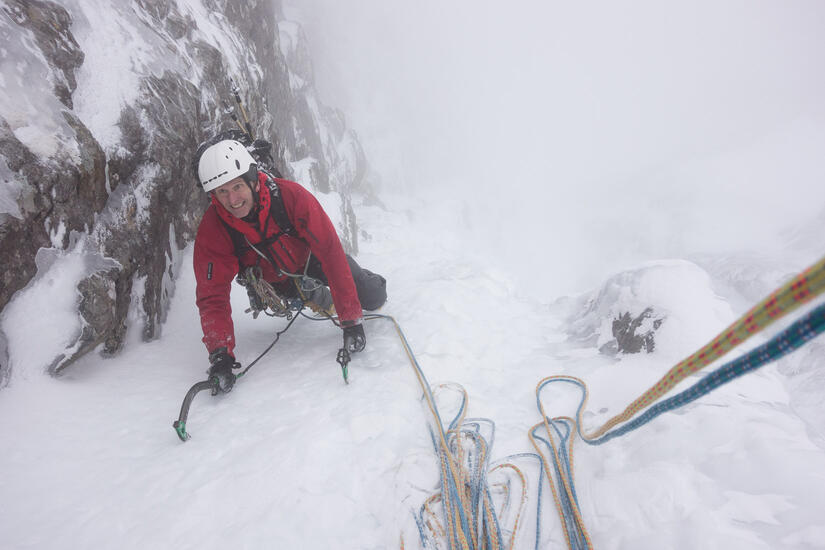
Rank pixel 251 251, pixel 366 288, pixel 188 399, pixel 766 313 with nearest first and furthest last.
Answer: pixel 766 313
pixel 188 399
pixel 251 251
pixel 366 288

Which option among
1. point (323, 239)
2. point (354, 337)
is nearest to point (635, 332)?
point (354, 337)

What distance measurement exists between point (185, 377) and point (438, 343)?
2184 mm

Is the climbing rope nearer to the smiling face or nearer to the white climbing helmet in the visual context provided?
the smiling face

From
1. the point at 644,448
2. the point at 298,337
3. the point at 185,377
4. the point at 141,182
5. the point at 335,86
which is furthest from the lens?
the point at 335,86

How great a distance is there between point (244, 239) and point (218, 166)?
66cm

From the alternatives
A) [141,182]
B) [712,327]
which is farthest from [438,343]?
[141,182]

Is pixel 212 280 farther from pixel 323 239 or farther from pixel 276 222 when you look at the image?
pixel 323 239

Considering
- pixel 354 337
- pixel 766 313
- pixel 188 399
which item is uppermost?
pixel 766 313

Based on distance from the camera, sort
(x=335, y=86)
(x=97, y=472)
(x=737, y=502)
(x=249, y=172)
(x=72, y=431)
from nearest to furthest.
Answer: (x=737, y=502) < (x=97, y=472) < (x=72, y=431) < (x=249, y=172) < (x=335, y=86)

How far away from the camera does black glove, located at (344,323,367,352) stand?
315 cm

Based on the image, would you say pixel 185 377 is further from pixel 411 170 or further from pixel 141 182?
pixel 411 170

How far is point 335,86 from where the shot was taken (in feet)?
95.0

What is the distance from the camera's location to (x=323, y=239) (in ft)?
9.80

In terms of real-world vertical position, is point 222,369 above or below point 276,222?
below
